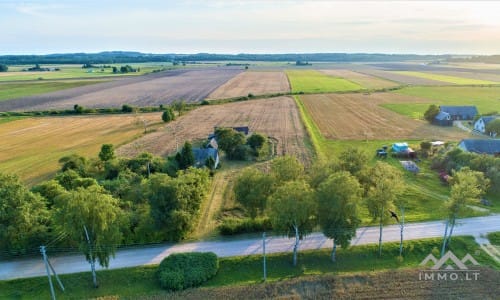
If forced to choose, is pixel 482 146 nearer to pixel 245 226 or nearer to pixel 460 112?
pixel 460 112

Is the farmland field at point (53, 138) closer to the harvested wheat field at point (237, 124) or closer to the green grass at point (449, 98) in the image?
the harvested wheat field at point (237, 124)

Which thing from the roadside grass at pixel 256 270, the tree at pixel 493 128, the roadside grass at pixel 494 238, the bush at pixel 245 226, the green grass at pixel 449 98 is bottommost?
the roadside grass at pixel 256 270

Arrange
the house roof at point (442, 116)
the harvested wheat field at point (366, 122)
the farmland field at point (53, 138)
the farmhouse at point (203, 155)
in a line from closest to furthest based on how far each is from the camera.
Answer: the farmhouse at point (203, 155)
the farmland field at point (53, 138)
the harvested wheat field at point (366, 122)
the house roof at point (442, 116)

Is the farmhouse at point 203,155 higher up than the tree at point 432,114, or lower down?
lower down

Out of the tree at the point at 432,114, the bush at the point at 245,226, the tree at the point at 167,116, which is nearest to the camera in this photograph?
the bush at the point at 245,226

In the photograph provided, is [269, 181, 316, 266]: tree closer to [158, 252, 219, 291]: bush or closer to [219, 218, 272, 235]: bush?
[219, 218, 272, 235]: bush

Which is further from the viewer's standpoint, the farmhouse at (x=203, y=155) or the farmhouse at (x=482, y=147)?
the farmhouse at (x=482, y=147)

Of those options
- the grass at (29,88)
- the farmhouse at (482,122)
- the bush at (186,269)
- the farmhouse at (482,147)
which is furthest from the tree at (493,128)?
the grass at (29,88)
